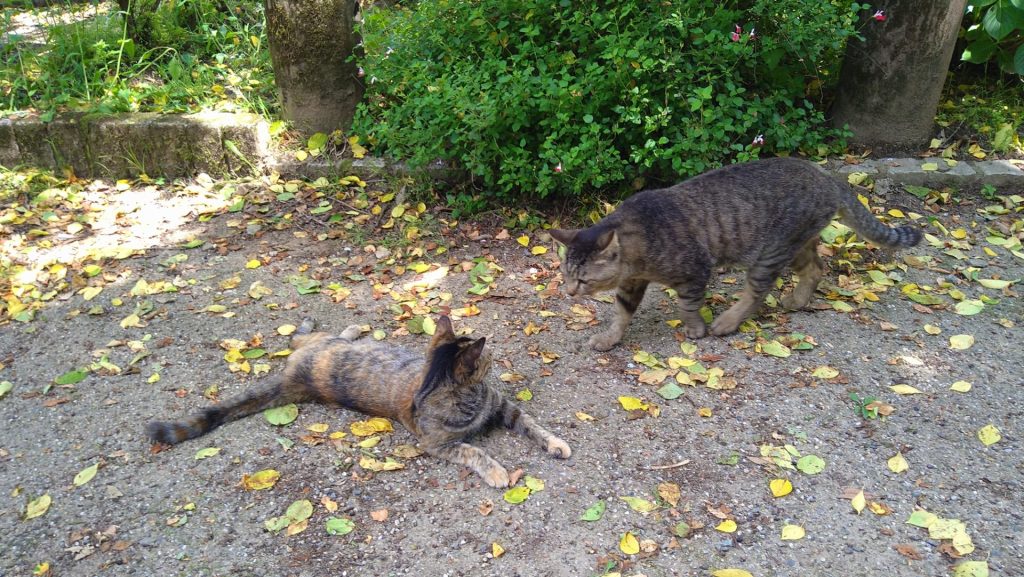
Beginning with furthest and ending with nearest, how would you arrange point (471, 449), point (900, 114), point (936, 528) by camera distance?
point (900, 114) → point (471, 449) → point (936, 528)

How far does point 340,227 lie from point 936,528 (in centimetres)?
462

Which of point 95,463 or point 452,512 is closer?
point 452,512

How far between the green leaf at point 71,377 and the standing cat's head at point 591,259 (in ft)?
10.1

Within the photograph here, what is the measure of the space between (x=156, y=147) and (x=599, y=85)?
4153mm

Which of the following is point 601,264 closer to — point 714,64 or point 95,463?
point 714,64

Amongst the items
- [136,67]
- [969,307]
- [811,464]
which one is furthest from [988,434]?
[136,67]

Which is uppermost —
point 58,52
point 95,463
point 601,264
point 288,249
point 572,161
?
point 58,52

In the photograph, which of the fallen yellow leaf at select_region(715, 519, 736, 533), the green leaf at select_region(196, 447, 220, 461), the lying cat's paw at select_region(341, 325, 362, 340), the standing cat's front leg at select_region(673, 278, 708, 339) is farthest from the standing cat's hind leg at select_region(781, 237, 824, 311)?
the green leaf at select_region(196, 447, 220, 461)

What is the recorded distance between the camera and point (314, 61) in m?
6.19

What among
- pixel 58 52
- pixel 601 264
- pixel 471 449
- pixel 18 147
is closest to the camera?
pixel 471 449

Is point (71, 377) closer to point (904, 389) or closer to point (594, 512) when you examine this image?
point (594, 512)

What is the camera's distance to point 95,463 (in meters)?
3.77

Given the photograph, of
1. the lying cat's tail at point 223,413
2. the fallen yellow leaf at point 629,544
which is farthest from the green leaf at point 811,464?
the lying cat's tail at point 223,413

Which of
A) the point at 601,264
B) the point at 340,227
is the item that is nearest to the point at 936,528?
the point at 601,264
